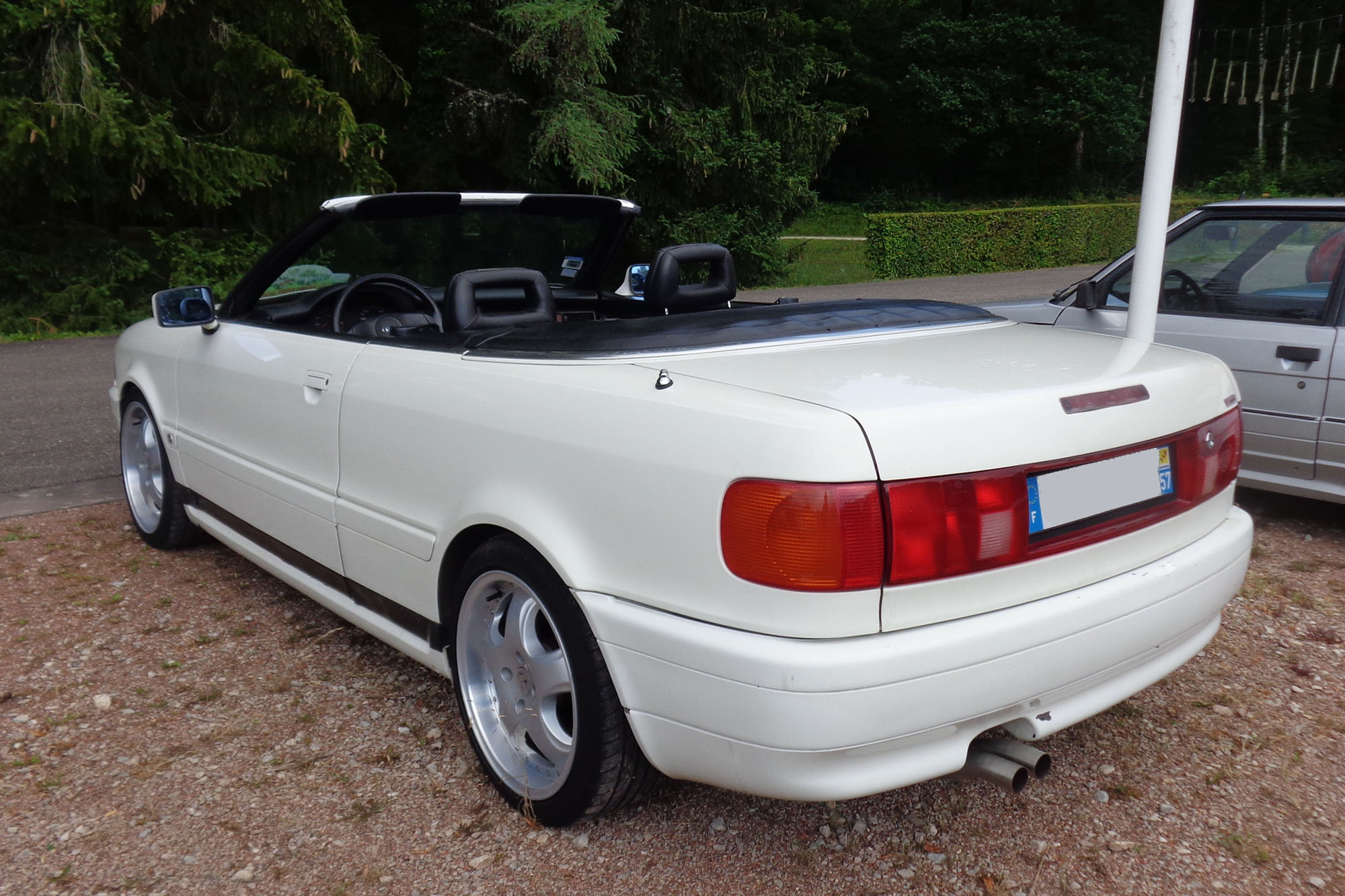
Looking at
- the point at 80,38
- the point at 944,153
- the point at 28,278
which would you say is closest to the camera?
the point at 80,38

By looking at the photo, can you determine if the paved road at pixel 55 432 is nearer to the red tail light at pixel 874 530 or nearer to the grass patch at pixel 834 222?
the red tail light at pixel 874 530

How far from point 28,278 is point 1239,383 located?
43.9ft

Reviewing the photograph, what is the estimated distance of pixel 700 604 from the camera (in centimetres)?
205

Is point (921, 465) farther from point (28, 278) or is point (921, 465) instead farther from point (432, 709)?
point (28, 278)

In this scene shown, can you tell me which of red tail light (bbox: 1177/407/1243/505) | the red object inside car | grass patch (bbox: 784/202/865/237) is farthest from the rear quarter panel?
grass patch (bbox: 784/202/865/237)

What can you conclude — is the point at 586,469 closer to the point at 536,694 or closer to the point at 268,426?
the point at 536,694

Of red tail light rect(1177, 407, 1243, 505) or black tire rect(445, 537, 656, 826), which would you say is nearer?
black tire rect(445, 537, 656, 826)

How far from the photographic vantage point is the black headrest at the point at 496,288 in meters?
3.01

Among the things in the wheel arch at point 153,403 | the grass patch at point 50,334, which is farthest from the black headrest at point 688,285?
the grass patch at point 50,334

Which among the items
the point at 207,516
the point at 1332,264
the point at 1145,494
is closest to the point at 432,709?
the point at 207,516

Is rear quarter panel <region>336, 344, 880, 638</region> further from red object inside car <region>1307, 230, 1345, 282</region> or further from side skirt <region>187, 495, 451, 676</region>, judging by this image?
red object inside car <region>1307, 230, 1345, 282</region>

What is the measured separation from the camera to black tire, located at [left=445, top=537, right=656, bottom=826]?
2320 millimetres

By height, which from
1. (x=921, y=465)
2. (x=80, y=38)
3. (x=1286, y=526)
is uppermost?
(x=80, y=38)

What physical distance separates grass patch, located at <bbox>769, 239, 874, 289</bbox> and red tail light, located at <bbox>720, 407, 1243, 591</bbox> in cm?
1704
